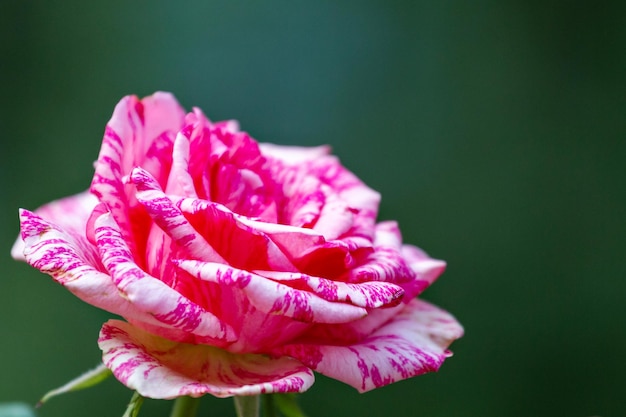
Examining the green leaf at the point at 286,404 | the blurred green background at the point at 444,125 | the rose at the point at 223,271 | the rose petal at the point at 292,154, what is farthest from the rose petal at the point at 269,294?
the blurred green background at the point at 444,125

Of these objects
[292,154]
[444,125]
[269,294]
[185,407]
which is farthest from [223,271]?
[444,125]

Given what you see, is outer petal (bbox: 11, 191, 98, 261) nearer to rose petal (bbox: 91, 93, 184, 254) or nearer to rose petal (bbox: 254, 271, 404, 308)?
rose petal (bbox: 91, 93, 184, 254)

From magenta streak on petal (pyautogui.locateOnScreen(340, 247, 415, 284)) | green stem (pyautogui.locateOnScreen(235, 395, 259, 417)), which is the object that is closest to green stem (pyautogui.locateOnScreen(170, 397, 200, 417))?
green stem (pyautogui.locateOnScreen(235, 395, 259, 417))

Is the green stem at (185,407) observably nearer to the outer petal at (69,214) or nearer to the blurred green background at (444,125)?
the outer petal at (69,214)

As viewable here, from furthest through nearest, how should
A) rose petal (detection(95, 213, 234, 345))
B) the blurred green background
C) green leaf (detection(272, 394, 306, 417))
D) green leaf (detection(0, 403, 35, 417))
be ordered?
the blurred green background < green leaf (detection(0, 403, 35, 417)) < green leaf (detection(272, 394, 306, 417)) < rose petal (detection(95, 213, 234, 345))

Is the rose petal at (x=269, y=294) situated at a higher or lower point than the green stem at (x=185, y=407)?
higher

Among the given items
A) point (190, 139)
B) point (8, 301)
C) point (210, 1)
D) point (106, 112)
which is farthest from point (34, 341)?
point (190, 139)
